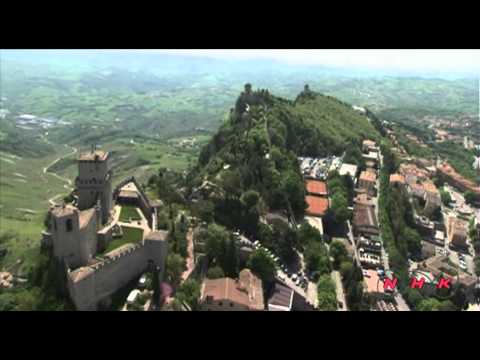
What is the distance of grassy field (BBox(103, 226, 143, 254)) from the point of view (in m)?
12.2

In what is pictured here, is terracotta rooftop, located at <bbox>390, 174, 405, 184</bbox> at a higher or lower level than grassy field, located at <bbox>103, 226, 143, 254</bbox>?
lower

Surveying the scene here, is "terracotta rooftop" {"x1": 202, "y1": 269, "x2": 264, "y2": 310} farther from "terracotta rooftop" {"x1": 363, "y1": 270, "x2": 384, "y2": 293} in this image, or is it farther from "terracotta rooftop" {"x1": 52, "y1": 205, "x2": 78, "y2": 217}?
"terracotta rooftop" {"x1": 363, "y1": 270, "x2": 384, "y2": 293}

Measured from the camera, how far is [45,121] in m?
91.2

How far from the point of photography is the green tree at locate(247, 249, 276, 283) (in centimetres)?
1552

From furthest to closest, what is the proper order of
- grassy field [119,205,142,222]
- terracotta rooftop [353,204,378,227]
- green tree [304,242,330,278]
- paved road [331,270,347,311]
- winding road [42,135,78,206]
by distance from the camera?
winding road [42,135,78,206], terracotta rooftop [353,204,378,227], green tree [304,242,330,278], paved road [331,270,347,311], grassy field [119,205,142,222]

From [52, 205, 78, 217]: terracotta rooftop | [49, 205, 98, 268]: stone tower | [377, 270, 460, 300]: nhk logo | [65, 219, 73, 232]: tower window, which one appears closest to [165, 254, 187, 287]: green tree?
[49, 205, 98, 268]: stone tower

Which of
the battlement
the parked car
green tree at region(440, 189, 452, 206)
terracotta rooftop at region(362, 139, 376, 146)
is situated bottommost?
green tree at region(440, 189, 452, 206)

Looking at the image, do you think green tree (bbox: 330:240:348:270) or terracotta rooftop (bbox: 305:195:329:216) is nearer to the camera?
green tree (bbox: 330:240:348:270)

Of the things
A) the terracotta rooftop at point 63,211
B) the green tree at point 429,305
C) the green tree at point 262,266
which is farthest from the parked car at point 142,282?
the green tree at point 429,305

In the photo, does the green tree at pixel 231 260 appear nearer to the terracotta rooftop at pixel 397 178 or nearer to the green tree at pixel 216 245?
the green tree at pixel 216 245

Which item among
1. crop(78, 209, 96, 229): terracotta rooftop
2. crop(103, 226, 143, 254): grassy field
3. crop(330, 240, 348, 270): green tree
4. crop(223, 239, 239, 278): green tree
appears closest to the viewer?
crop(78, 209, 96, 229): terracotta rooftop

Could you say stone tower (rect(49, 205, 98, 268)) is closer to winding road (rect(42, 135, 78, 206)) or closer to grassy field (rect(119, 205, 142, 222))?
grassy field (rect(119, 205, 142, 222))

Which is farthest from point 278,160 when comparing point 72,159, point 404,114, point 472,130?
point 404,114

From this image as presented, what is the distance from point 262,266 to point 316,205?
8080 mm
